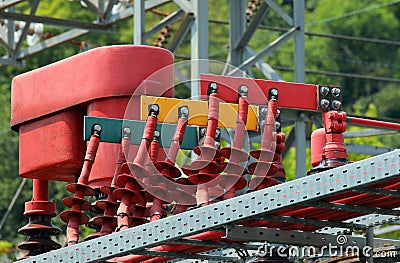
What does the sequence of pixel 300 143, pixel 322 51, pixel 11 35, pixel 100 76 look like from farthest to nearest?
1. pixel 322 51
2. pixel 11 35
3. pixel 300 143
4. pixel 100 76

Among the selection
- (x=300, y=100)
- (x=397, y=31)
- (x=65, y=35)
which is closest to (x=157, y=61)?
(x=300, y=100)

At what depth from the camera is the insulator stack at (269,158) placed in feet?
29.0

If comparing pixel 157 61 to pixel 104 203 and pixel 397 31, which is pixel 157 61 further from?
pixel 397 31

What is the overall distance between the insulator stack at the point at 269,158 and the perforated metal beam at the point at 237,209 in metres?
0.66

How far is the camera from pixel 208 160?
8.84 metres

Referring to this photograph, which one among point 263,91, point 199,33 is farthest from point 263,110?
point 199,33

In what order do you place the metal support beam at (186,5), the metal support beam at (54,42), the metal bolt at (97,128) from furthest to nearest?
1. the metal support beam at (54,42)
2. the metal support beam at (186,5)
3. the metal bolt at (97,128)

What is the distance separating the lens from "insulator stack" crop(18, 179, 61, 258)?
34.8 feet

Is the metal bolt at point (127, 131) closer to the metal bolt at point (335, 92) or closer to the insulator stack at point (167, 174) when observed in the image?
the insulator stack at point (167, 174)

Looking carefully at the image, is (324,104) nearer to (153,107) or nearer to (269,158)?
(269,158)

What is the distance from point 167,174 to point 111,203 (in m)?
0.63

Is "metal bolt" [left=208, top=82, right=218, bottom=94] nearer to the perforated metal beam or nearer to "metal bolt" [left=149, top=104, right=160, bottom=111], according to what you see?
"metal bolt" [left=149, top=104, right=160, bottom=111]

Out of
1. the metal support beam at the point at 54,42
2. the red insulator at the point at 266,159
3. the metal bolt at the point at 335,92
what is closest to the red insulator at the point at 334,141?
the metal bolt at the point at 335,92

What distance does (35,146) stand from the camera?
1052 cm
